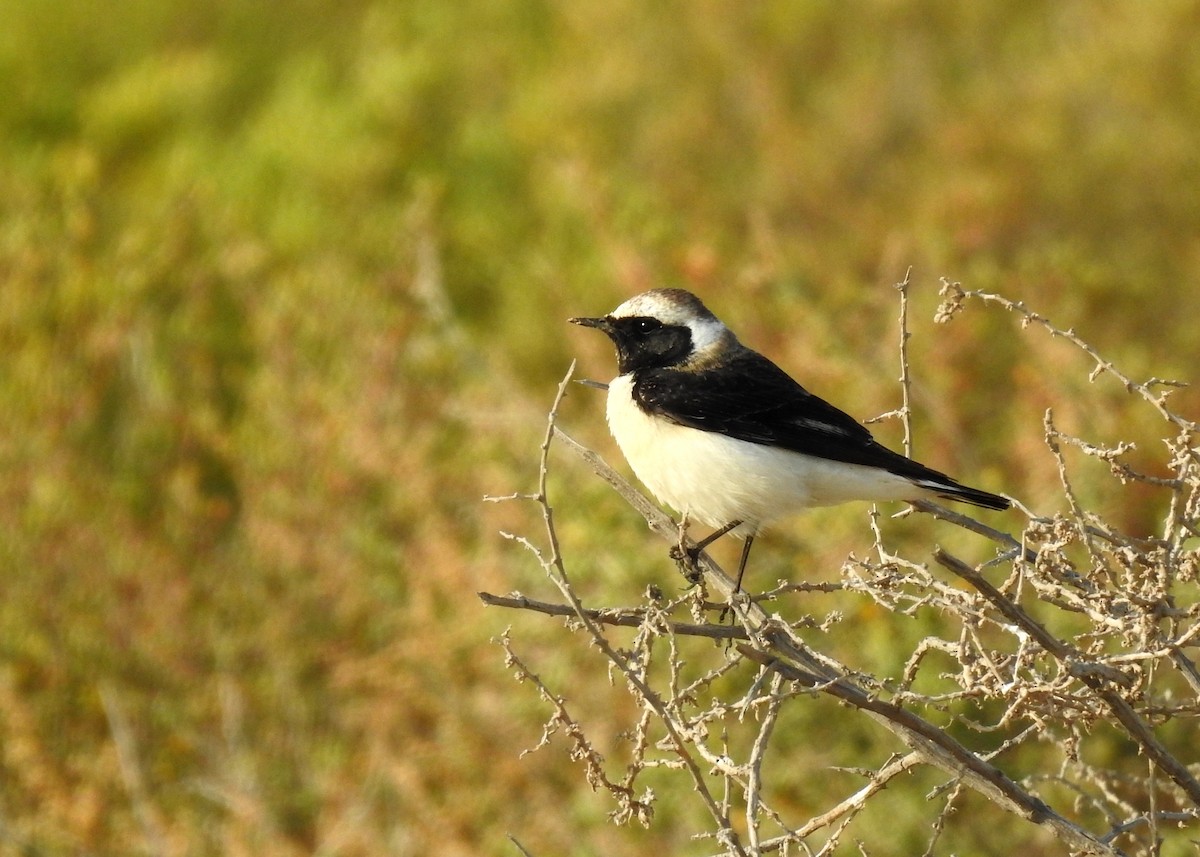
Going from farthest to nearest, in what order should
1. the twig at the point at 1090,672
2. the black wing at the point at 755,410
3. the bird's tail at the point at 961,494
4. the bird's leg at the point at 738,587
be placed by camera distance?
the black wing at the point at 755,410 < the bird's tail at the point at 961,494 < the bird's leg at the point at 738,587 < the twig at the point at 1090,672

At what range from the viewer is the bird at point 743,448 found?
14.5 feet

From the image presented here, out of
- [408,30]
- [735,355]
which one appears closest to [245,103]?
[408,30]

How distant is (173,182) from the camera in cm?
1107

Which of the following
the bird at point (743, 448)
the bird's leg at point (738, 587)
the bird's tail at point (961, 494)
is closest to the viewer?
the bird's leg at point (738, 587)

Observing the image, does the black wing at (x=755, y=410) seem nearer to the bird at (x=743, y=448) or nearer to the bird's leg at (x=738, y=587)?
the bird at (x=743, y=448)

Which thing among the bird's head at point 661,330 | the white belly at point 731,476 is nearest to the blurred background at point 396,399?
the bird's head at point 661,330

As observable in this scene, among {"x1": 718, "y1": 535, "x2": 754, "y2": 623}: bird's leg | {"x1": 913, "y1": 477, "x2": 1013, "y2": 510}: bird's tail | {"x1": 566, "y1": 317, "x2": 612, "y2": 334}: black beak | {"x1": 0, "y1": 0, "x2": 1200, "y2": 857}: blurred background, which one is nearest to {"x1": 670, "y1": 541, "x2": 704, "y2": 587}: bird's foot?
{"x1": 718, "y1": 535, "x2": 754, "y2": 623}: bird's leg

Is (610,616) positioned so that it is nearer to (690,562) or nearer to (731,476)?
(690,562)

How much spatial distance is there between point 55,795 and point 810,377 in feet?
11.8

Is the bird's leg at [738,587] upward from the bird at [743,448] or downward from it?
downward

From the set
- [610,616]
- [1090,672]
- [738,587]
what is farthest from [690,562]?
[1090,672]

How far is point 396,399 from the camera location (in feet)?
25.3

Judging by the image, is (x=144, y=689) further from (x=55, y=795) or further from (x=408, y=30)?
(x=408, y=30)

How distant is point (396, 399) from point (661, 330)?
2909 millimetres
